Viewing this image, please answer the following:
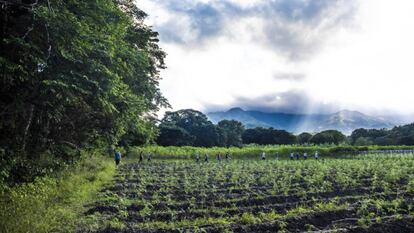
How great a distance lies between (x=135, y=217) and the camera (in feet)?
34.6

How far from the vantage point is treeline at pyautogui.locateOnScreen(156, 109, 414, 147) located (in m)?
70.8

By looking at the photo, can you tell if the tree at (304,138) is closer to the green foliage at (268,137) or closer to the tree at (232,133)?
the green foliage at (268,137)

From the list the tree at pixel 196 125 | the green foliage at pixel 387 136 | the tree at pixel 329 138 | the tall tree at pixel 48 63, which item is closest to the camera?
the tall tree at pixel 48 63

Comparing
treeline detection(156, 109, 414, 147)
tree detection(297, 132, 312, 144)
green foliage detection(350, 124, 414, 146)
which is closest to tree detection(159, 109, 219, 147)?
treeline detection(156, 109, 414, 147)

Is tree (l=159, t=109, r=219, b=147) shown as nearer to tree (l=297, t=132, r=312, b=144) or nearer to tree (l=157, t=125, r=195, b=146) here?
tree (l=157, t=125, r=195, b=146)

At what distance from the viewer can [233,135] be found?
267ft

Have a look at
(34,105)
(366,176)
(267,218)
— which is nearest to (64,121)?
(34,105)

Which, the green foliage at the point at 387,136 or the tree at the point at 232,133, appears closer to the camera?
the green foliage at the point at 387,136

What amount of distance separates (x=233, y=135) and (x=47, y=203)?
2792 inches

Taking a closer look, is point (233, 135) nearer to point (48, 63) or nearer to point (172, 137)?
point (172, 137)

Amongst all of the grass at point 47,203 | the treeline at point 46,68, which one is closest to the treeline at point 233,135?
the grass at point 47,203

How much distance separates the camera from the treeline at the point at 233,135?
7075cm

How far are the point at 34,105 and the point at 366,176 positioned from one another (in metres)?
17.2

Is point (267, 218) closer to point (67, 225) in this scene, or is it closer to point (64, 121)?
point (67, 225)
